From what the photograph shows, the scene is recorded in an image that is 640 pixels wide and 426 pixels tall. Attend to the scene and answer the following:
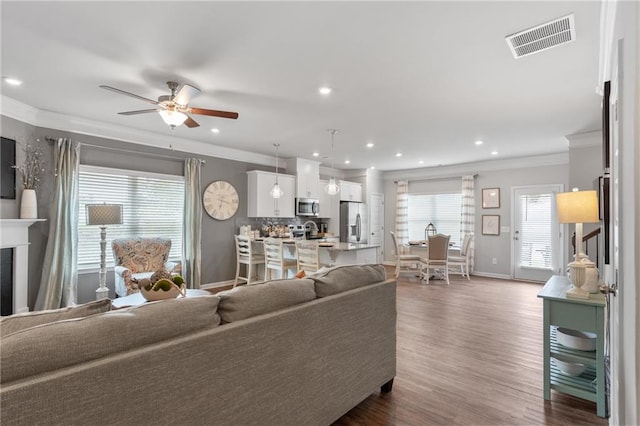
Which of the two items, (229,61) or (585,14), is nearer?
(585,14)

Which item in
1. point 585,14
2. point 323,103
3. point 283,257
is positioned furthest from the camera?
point 283,257

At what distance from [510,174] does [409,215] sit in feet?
8.56

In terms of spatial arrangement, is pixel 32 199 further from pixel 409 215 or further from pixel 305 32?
pixel 409 215

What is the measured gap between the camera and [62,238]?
13.8ft

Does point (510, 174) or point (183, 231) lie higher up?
point (510, 174)

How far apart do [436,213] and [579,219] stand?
614 cm

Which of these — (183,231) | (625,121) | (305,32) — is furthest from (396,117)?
(183,231)

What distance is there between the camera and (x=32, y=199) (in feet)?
12.9

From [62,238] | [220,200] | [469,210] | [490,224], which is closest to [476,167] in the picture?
[469,210]

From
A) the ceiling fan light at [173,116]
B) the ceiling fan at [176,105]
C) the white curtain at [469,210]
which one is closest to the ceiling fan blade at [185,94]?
the ceiling fan at [176,105]

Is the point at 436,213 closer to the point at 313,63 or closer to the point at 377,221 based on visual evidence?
the point at 377,221

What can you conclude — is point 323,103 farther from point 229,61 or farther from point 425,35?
point 425,35

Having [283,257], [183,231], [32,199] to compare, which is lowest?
[283,257]

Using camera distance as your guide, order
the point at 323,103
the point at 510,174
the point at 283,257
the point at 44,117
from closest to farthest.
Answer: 1. the point at 323,103
2. the point at 44,117
3. the point at 283,257
4. the point at 510,174
